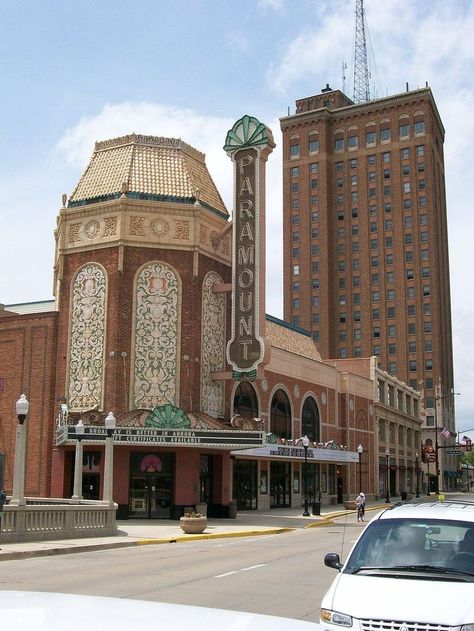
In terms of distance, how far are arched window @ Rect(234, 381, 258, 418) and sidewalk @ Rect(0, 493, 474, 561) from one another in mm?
6094

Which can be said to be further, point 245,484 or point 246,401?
point 245,484

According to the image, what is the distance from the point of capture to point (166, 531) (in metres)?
32.7

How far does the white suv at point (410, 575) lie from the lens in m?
6.82

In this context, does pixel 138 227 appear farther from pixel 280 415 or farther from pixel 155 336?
pixel 280 415

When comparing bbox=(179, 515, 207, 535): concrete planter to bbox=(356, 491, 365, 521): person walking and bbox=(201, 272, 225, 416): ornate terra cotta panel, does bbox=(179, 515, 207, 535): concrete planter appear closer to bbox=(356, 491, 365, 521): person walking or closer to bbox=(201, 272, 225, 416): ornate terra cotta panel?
bbox=(201, 272, 225, 416): ornate terra cotta panel

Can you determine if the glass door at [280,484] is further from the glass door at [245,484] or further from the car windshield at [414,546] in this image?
the car windshield at [414,546]

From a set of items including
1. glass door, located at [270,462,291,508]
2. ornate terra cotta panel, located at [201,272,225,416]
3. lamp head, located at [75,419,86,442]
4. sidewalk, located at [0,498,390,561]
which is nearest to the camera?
sidewalk, located at [0,498,390,561]

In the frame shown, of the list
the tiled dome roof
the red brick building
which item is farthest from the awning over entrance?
the red brick building

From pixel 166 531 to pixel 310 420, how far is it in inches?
1146

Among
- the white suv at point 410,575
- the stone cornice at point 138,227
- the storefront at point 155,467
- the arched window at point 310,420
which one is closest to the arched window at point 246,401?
the storefront at point 155,467

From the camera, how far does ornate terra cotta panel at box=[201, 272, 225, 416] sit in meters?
42.5

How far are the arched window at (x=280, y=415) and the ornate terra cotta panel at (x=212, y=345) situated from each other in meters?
10.7

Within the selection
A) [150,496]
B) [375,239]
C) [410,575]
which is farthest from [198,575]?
[375,239]

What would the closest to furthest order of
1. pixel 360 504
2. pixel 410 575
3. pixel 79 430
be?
pixel 410 575 < pixel 79 430 < pixel 360 504
